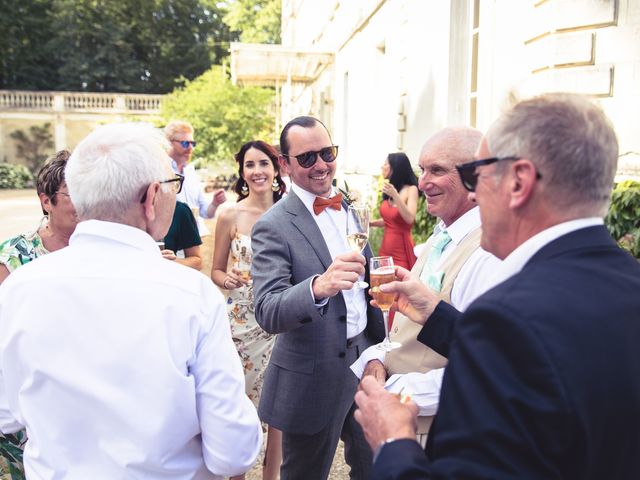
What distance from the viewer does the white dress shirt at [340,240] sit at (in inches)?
112

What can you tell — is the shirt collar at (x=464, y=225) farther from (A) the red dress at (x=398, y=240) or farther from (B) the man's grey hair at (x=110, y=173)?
(A) the red dress at (x=398, y=240)

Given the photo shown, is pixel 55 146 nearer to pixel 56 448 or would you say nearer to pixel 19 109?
pixel 19 109

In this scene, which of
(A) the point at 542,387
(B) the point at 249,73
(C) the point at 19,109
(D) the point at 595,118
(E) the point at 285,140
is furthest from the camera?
(C) the point at 19,109

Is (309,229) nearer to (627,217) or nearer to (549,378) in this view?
(549,378)

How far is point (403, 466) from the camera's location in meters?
1.29

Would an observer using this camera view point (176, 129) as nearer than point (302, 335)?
No

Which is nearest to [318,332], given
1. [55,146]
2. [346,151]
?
[346,151]

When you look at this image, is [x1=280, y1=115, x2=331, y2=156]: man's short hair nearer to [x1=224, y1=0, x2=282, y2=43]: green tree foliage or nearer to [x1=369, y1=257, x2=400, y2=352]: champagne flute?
[x1=369, y1=257, x2=400, y2=352]: champagne flute

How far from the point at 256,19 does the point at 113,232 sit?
40.3m

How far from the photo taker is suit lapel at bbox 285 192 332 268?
9.10 feet

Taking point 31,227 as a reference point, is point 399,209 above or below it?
above

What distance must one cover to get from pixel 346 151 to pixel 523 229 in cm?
1389

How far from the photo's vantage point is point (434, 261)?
2277mm

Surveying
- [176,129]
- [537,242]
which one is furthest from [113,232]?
[176,129]
